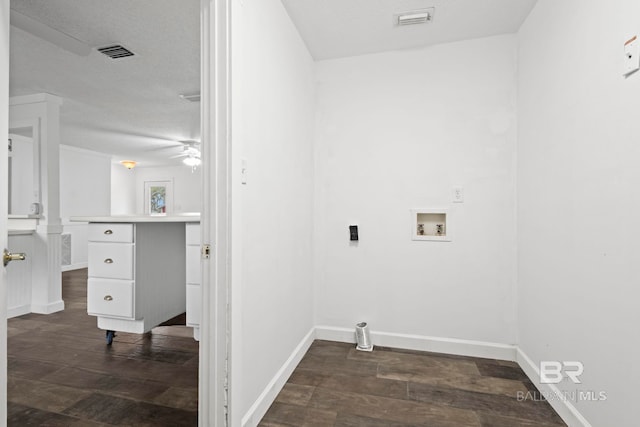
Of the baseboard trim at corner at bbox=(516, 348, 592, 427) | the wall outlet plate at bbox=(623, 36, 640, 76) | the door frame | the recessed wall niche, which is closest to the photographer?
the wall outlet plate at bbox=(623, 36, 640, 76)

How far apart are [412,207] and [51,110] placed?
13.5 feet

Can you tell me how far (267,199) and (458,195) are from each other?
58.2 inches

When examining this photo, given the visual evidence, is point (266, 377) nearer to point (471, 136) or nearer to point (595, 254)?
point (595, 254)

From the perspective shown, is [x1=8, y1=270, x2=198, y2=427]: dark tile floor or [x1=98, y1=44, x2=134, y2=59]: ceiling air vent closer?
[x1=8, y1=270, x2=198, y2=427]: dark tile floor

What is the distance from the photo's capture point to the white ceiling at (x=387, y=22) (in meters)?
2.00

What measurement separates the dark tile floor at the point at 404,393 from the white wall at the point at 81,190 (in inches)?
242

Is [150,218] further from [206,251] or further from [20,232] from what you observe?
[20,232]

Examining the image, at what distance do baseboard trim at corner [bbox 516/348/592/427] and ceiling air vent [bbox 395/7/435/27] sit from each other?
7.59 feet

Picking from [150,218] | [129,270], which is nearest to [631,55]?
[150,218]

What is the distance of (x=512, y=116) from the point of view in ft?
7.57

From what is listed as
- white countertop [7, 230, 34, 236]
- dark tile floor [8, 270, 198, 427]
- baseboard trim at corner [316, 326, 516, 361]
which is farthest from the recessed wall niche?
white countertop [7, 230, 34, 236]

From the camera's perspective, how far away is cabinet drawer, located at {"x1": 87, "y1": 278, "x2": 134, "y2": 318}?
236 cm

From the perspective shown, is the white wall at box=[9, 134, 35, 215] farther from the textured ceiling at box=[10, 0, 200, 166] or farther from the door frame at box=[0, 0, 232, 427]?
the door frame at box=[0, 0, 232, 427]

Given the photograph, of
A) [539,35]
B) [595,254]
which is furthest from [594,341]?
[539,35]
